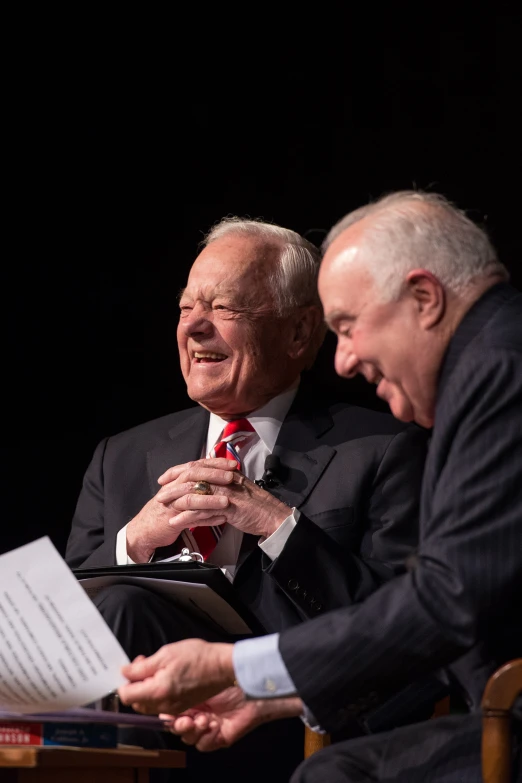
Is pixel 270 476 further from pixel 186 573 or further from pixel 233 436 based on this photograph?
pixel 186 573

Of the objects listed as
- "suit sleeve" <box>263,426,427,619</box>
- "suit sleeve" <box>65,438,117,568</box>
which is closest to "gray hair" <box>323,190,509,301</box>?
"suit sleeve" <box>263,426,427,619</box>

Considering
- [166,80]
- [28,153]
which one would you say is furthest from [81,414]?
[166,80]

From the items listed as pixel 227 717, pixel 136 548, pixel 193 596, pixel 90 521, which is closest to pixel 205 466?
pixel 136 548

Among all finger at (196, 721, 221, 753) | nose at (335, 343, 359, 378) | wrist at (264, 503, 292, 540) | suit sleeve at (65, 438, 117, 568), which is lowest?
suit sleeve at (65, 438, 117, 568)

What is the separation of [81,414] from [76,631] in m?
2.26

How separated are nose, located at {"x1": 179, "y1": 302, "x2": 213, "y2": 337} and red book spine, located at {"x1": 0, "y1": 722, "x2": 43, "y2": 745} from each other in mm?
1429

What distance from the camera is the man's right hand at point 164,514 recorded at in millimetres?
2340

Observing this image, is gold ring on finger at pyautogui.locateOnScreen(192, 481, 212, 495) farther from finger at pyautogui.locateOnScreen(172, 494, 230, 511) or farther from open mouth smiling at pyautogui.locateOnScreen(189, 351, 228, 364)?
open mouth smiling at pyautogui.locateOnScreen(189, 351, 228, 364)

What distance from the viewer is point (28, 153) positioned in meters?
3.53

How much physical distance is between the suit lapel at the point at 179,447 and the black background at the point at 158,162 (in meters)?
0.83

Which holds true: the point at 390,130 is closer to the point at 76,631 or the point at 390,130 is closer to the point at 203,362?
the point at 203,362

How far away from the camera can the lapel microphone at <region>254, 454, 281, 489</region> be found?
2.53 m

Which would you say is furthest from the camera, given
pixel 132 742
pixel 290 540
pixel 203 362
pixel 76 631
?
pixel 203 362

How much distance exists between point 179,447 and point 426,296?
1.39 metres
